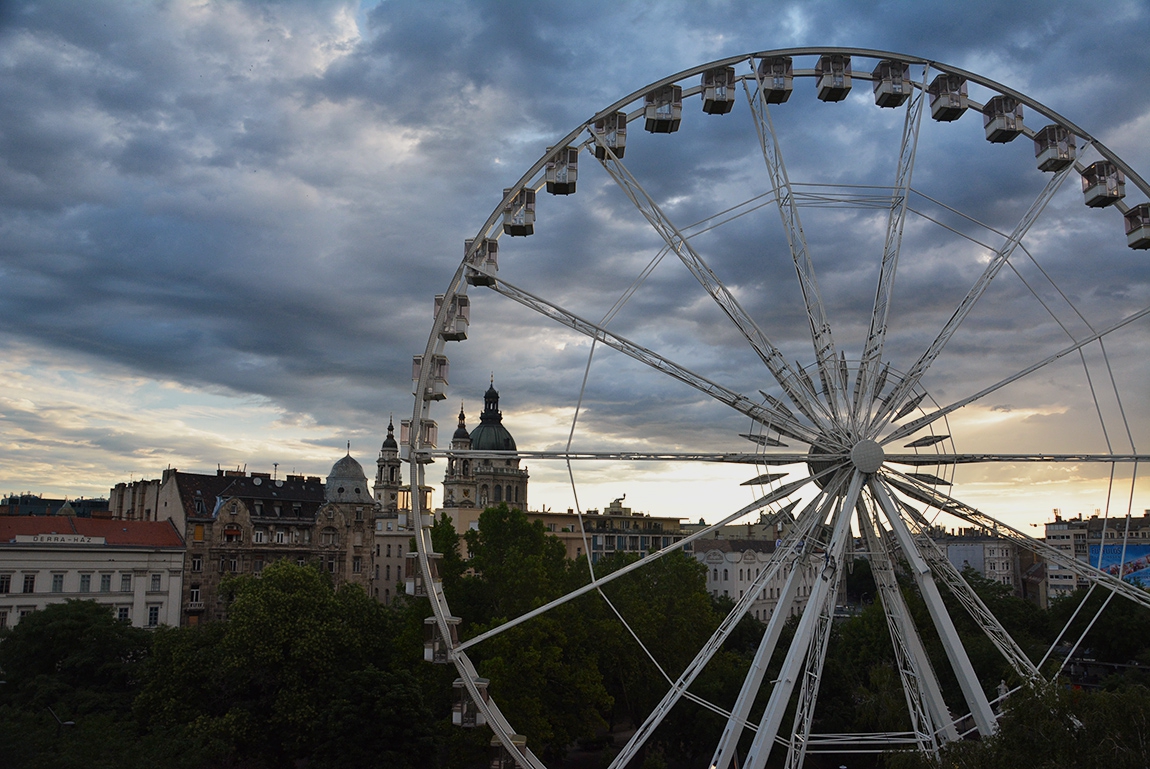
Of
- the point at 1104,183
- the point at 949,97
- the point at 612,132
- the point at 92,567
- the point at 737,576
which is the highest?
the point at 949,97

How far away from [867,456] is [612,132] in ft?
35.6

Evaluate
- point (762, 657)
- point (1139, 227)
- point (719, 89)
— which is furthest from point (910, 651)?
point (719, 89)

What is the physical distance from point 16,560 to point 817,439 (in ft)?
186

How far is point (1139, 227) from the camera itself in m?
25.7

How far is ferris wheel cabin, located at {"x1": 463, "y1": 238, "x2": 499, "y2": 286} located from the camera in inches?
982

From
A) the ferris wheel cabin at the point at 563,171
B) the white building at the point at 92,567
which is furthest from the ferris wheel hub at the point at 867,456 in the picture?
the white building at the point at 92,567

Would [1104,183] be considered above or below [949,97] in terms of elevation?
below

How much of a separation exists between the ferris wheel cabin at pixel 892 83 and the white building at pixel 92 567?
51601 mm

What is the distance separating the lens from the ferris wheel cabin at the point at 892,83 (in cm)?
2541

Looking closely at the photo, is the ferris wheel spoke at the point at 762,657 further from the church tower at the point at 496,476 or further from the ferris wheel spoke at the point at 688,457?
the church tower at the point at 496,476

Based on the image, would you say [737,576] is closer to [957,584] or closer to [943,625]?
[957,584]

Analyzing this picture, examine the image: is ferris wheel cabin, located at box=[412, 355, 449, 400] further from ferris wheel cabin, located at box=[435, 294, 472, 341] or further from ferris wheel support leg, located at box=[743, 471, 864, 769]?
ferris wheel support leg, located at box=[743, 471, 864, 769]

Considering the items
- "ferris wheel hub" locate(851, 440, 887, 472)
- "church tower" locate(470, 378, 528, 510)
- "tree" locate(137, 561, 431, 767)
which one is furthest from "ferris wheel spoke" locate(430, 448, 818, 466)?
"church tower" locate(470, 378, 528, 510)

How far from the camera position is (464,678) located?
75.2 feet
